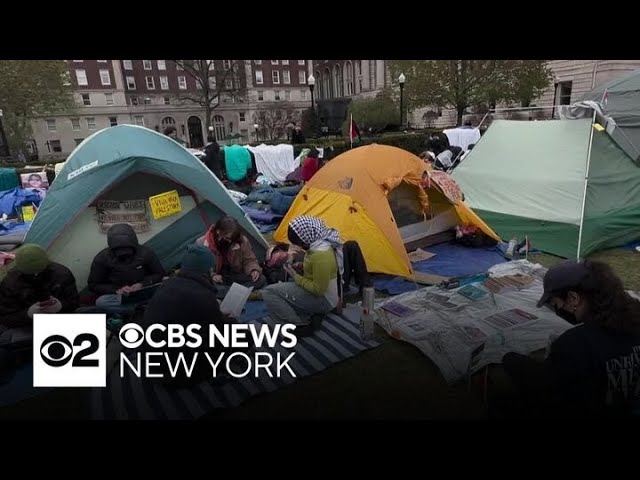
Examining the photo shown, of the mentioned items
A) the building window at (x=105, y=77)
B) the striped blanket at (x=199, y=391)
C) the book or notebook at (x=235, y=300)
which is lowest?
the striped blanket at (x=199, y=391)

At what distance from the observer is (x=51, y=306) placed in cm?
330

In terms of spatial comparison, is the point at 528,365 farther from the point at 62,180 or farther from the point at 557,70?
the point at 557,70

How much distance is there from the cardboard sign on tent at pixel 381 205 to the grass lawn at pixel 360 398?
1.63 m

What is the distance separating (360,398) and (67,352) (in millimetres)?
2386

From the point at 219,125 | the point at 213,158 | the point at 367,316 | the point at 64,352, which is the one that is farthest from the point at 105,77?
the point at 367,316

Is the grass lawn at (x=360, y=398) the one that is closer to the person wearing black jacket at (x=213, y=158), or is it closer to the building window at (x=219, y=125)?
the person wearing black jacket at (x=213, y=158)

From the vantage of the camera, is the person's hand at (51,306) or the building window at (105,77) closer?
the person's hand at (51,306)

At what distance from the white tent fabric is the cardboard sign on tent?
5.64 meters

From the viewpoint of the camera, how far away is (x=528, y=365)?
2281 mm

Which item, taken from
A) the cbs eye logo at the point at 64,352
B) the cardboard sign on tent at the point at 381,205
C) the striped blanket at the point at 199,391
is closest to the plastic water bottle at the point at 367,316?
the striped blanket at the point at 199,391

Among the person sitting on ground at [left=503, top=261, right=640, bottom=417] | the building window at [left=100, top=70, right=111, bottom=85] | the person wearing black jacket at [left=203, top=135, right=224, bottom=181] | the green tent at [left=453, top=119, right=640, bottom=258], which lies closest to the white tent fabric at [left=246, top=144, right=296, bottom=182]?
the person wearing black jacket at [left=203, top=135, right=224, bottom=181]

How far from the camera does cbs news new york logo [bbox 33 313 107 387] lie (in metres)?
3.19

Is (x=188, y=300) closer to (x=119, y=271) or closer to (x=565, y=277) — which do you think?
(x=119, y=271)

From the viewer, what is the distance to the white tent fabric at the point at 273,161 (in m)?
11.3
